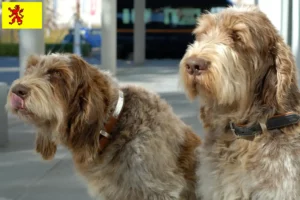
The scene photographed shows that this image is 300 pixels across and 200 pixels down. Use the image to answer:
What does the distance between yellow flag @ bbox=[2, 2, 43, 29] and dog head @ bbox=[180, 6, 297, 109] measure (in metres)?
6.32

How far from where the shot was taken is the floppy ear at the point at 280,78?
10.7 ft

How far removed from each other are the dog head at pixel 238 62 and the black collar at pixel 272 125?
0.23ft

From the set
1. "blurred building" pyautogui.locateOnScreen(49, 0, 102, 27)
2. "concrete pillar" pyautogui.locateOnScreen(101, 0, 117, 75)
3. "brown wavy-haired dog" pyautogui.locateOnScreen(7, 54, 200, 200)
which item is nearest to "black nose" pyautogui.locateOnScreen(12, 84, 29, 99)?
"brown wavy-haired dog" pyautogui.locateOnScreen(7, 54, 200, 200)

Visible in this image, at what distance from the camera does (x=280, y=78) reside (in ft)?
10.7

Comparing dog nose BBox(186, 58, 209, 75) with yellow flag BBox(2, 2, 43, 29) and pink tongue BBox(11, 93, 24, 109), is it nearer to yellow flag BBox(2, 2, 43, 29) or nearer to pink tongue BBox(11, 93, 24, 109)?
pink tongue BBox(11, 93, 24, 109)

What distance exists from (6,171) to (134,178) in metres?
3.37

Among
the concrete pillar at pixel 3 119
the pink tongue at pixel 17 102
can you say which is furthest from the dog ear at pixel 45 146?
the concrete pillar at pixel 3 119

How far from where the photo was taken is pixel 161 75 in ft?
61.1

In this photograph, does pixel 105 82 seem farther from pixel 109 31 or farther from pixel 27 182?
pixel 109 31

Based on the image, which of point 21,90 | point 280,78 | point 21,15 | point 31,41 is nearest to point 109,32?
point 31,41

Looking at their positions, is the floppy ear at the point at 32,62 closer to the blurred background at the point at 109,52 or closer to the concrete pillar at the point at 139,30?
the blurred background at the point at 109,52

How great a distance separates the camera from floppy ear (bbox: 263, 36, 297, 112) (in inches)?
128

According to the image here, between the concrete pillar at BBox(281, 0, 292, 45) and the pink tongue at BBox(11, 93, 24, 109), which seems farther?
the concrete pillar at BBox(281, 0, 292, 45)

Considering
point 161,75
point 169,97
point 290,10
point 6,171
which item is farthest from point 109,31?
point 6,171
